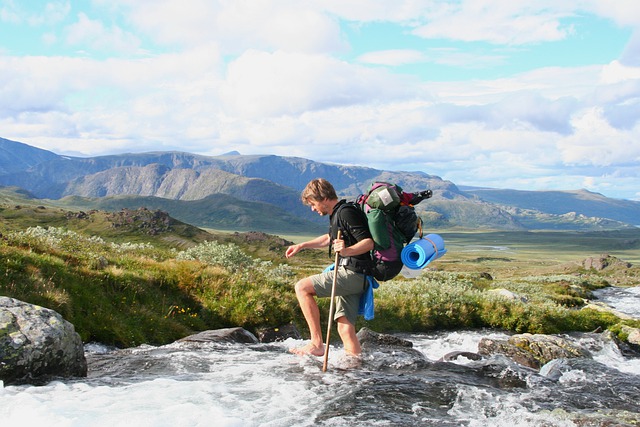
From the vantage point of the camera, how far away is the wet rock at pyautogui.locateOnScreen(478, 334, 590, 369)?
14.1m

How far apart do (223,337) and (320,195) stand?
5.45 metres

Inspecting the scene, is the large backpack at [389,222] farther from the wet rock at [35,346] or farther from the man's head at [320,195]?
the wet rock at [35,346]

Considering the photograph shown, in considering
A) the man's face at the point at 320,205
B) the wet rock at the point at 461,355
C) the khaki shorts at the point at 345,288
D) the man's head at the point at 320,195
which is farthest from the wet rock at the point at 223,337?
the wet rock at the point at 461,355

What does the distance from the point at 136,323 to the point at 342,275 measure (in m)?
7.23

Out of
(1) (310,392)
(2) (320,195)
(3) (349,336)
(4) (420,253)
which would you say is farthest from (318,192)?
(1) (310,392)

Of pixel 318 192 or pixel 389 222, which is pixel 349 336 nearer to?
pixel 389 222

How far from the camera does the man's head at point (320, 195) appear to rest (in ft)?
34.3

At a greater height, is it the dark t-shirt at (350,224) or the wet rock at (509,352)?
the dark t-shirt at (350,224)

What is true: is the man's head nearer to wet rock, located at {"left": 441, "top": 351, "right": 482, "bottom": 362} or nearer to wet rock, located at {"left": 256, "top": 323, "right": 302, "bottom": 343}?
wet rock, located at {"left": 441, "top": 351, "right": 482, "bottom": 362}

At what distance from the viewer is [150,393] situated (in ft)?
28.7

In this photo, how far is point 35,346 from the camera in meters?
9.14

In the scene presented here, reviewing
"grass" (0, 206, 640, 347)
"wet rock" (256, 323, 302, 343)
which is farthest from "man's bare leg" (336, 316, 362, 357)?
"grass" (0, 206, 640, 347)

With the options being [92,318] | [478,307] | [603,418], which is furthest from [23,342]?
[478,307]

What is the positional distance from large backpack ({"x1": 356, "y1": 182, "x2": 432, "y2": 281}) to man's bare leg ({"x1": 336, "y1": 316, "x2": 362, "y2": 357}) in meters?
1.32
